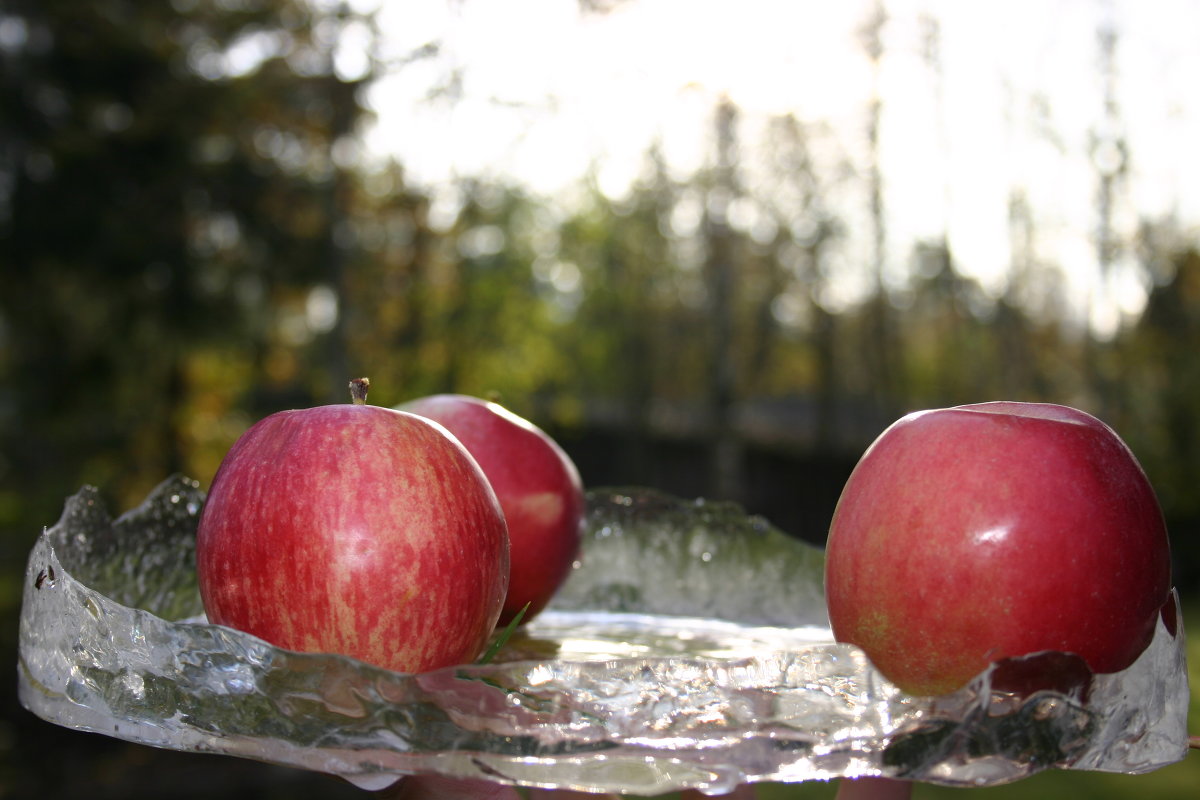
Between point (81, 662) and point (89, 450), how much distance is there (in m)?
9.46

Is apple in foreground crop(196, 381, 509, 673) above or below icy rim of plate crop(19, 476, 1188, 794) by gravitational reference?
above

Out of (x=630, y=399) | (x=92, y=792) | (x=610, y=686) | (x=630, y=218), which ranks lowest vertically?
(x=92, y=792)

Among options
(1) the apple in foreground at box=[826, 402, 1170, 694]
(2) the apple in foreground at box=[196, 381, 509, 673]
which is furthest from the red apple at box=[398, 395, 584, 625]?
(1) the apple in foreground at box=[826, 402, 1170, 694]

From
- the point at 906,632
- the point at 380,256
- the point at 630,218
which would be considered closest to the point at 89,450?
the point at 380,256

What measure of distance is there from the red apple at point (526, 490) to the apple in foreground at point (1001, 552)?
49cm

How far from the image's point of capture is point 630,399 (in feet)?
61.3

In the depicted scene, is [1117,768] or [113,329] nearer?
[1117,768]

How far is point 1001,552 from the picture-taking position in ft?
3.42

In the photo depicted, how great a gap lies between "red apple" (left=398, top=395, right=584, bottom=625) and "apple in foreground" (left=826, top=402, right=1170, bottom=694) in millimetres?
490

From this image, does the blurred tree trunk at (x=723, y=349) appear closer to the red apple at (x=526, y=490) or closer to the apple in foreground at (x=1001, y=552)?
the red apple at (x=526, y=490)

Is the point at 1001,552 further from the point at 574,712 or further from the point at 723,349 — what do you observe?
the point at 723,349

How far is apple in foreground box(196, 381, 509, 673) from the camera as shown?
3.45 ft

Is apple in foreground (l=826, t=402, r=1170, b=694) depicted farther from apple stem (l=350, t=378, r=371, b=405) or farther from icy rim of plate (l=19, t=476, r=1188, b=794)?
apple stem (l=350, t=378, r=371, b=405)

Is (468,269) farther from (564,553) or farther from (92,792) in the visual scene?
(564,553)
